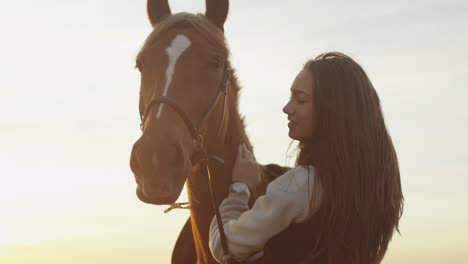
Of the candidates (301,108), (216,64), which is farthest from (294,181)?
(216,64)

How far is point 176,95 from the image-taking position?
420 centimetres

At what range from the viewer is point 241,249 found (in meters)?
3.63

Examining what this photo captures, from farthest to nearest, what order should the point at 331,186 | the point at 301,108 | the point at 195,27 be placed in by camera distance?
the point at 195,27, the point at 301,108, the point at 331,186

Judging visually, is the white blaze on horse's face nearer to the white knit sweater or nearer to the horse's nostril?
the horse's nostril

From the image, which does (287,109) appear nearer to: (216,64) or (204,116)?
(204,116)

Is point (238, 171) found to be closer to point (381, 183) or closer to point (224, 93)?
point (224, 93)

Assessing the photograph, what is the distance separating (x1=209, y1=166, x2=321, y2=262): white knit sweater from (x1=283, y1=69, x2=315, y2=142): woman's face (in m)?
0.30

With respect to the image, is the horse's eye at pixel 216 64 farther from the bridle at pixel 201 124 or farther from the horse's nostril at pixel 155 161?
the horse's nostril at pixel 155 161

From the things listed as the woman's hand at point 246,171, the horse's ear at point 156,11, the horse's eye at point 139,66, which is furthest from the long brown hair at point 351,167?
the horse's ear at point 156,11

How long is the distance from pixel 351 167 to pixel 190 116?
1.21 metres

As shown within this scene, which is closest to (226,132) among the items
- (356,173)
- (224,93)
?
(224,93)

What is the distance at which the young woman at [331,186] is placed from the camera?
361 centimetres

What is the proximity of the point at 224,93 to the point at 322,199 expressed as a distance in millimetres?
1366

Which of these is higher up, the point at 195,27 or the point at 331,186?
the point at 195,27
